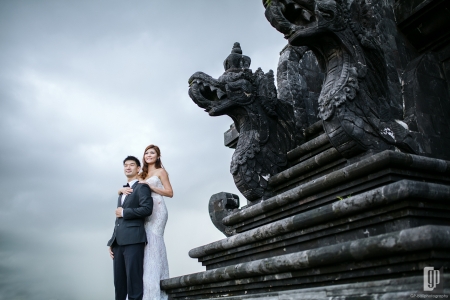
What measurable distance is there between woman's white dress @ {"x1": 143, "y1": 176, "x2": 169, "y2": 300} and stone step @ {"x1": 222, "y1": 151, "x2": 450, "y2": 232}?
1.51 meters

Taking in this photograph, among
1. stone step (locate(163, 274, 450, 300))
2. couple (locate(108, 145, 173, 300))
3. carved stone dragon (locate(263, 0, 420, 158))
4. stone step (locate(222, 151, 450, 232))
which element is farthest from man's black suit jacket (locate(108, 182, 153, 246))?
carved stone dragon (locate(263, 0, 420, 158))

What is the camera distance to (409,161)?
3.53 metres

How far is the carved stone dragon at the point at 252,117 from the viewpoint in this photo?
5.58 metres

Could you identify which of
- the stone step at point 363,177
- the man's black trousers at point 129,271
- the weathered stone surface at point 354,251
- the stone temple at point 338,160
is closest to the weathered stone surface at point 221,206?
the stone temple at point 338,160

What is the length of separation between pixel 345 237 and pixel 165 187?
279 centimetres

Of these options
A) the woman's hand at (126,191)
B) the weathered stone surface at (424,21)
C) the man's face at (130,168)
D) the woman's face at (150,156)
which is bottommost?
the woman's hand at (126,191)

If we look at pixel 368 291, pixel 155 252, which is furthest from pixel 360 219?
pixel 155 252

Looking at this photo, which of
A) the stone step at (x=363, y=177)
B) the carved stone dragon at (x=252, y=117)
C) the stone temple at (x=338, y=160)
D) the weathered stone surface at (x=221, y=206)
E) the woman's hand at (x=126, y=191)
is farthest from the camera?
the weathered stone surface at (x=221, y=206)

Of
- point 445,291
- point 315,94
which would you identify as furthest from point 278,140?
point 445,291

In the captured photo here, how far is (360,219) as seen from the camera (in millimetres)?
3342

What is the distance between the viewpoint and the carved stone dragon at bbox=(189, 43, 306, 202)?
5.58 m

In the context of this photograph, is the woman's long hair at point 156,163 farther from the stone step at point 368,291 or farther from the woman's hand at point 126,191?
the stone step at point 368,291

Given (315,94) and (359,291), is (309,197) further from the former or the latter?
(315,94)

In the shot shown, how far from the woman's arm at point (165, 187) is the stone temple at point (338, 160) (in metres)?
0.76
